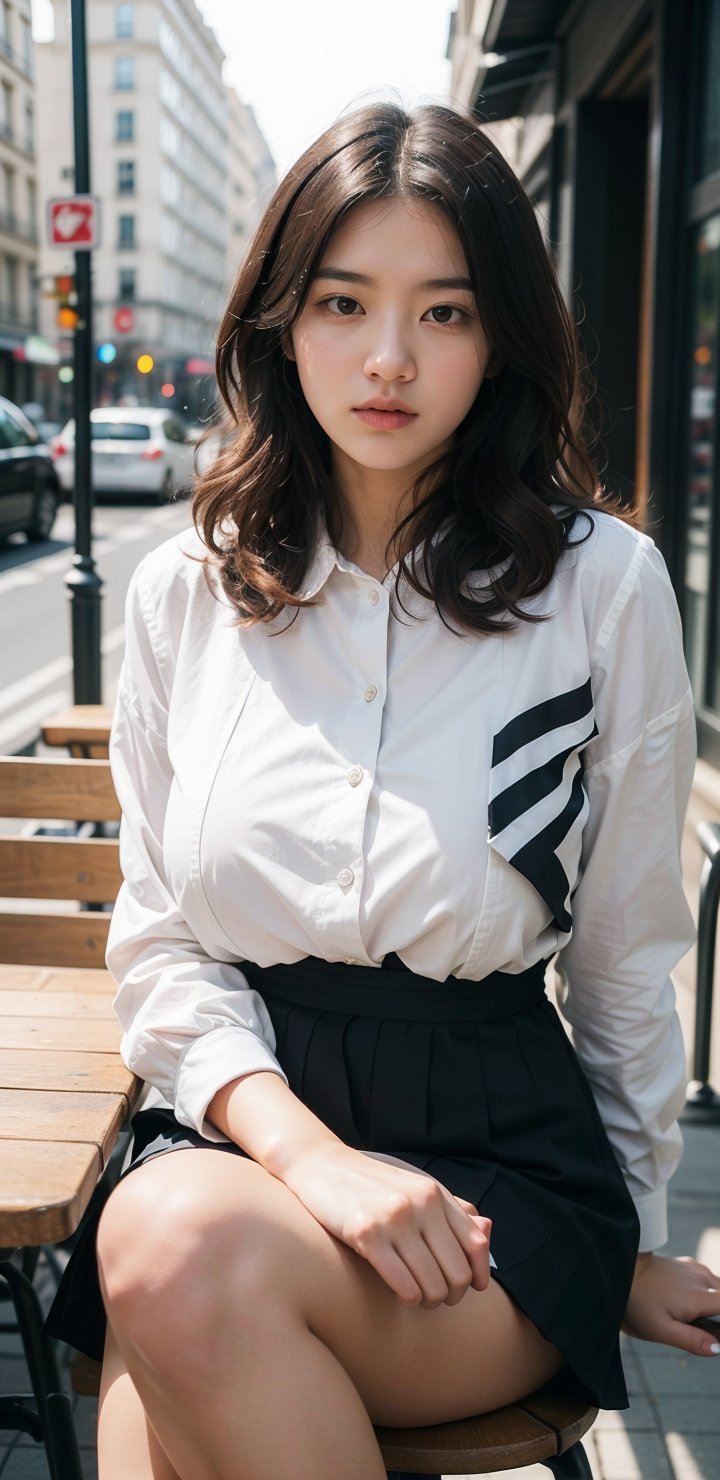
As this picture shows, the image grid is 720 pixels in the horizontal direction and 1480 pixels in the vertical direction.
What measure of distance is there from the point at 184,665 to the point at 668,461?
13.4 feet

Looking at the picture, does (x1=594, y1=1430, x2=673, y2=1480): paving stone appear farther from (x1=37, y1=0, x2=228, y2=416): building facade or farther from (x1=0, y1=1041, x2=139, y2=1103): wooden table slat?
(x1=37, y1=0, x2=228, y2=416): building facade

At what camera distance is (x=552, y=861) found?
1.65 m

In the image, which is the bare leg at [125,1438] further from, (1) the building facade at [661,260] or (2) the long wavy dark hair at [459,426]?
(1) the building facade at [661,260]

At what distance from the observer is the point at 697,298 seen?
17.6ft

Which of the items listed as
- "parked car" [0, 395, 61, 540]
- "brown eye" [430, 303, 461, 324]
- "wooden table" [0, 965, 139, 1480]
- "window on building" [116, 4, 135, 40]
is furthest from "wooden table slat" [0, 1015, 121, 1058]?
"window on building" [116, 4, 135, 40]

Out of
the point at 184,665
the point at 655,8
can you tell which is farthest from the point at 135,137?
the point at 184,665

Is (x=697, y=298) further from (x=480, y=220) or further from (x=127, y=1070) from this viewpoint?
(x=127, y=1070)

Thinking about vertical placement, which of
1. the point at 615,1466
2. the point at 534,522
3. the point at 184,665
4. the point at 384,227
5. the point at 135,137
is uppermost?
the point at 135,137

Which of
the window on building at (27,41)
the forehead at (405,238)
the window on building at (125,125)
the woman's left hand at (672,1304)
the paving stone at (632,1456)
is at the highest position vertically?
the window on building at (125,125)

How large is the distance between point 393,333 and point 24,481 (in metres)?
14.5

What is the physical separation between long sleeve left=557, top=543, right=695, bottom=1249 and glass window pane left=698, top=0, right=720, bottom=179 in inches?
150

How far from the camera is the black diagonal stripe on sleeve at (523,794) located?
162cm

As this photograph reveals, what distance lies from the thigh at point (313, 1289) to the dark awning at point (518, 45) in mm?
6473

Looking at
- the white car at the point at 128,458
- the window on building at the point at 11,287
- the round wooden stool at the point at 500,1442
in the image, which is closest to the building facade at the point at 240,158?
the window on building at the point at 11,287
